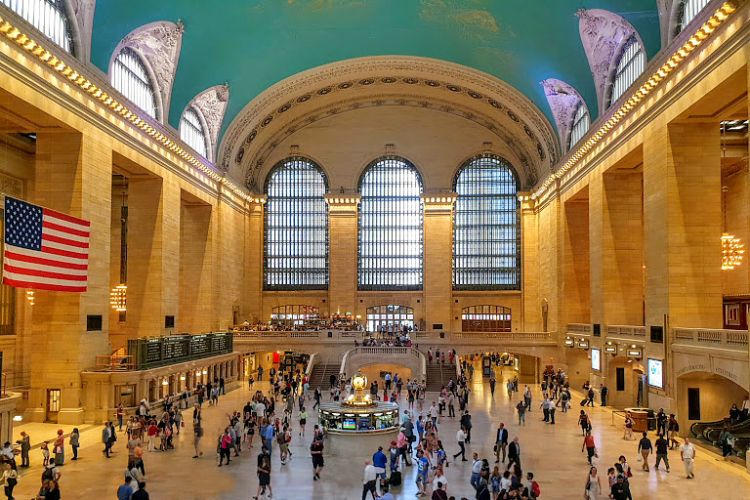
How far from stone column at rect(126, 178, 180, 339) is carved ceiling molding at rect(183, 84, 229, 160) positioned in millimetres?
5346

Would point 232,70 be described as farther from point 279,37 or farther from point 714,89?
point 714,89

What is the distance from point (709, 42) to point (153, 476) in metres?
19.4

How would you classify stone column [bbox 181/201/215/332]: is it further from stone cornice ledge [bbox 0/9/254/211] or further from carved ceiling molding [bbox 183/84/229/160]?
stone cornice ledge [bbox 0/9/254/211]

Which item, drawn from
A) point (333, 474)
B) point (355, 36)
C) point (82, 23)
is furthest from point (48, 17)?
point (355, 36)

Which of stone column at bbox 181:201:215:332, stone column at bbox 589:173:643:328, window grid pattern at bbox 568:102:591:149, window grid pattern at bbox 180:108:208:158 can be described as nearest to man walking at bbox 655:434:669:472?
stone column at bbox 589:173:643:328

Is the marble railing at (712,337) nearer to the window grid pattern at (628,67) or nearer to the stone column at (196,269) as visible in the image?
the window grid pattern at (628,67)

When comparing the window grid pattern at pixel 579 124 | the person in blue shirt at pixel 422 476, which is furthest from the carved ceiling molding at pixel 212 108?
the person in blue shirt at pixel 422 476

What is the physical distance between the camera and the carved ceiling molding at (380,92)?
4272 centimetres

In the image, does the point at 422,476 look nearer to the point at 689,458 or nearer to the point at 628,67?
the point at 689,458

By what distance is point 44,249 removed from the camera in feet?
71.1

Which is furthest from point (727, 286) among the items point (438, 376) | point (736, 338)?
point (736, 338)

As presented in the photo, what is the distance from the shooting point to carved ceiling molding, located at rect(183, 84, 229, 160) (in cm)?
3828

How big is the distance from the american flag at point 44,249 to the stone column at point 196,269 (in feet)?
53.1

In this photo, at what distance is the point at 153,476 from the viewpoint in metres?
17.8
